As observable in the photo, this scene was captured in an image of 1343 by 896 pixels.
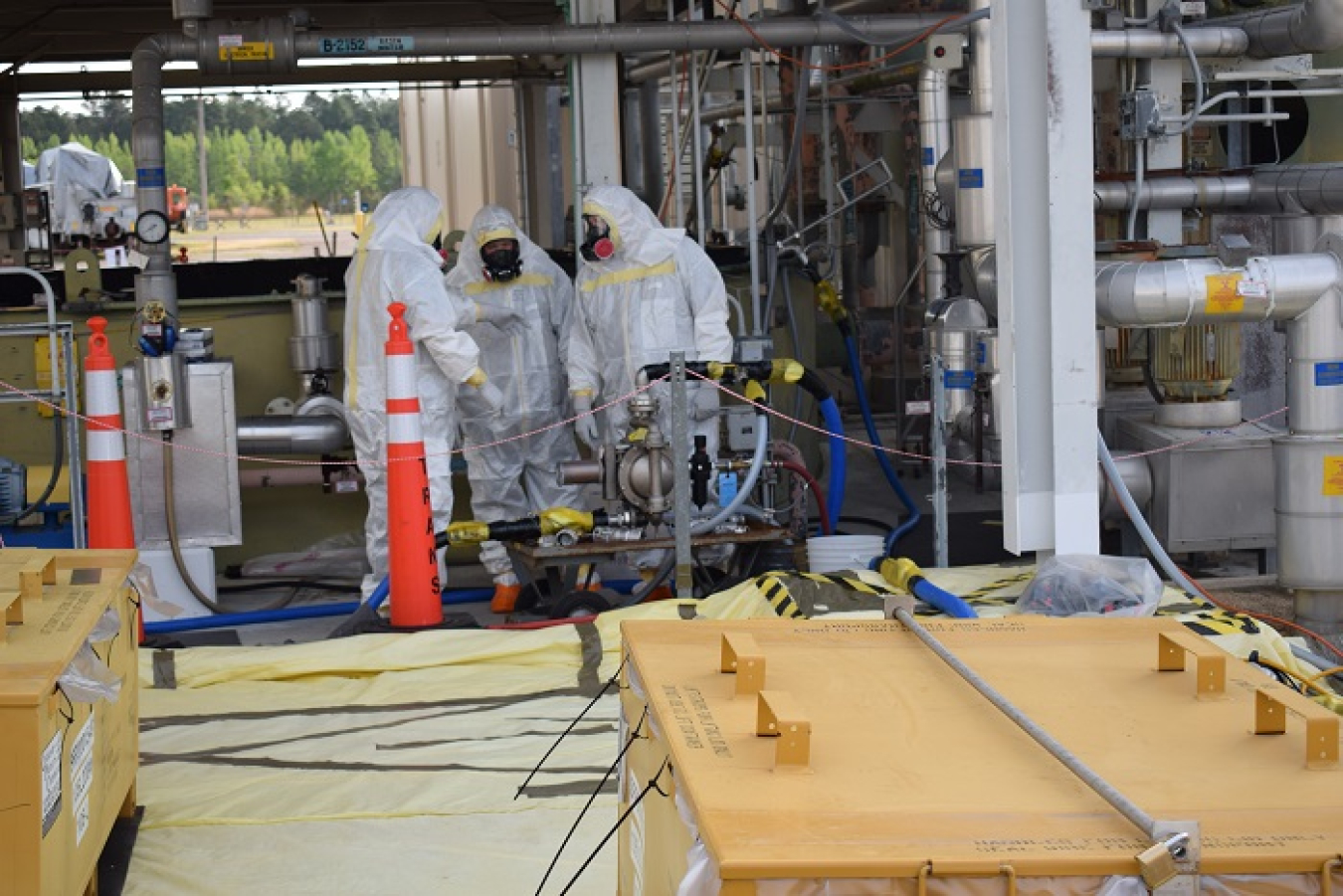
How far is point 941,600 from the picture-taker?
17.7ft

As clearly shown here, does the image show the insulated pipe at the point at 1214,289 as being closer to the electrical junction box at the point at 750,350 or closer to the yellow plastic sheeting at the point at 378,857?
the electrical junction box at the point at 750,350

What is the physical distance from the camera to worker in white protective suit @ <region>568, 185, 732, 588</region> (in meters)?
7.32

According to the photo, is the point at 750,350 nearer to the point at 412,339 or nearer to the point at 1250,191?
the point at 412,339

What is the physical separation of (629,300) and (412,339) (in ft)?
3.25

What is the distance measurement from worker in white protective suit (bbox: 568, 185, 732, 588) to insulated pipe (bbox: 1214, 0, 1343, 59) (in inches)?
83.2

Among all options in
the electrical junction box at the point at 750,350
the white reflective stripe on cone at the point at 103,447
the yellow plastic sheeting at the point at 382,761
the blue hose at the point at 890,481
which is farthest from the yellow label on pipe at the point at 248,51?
the yellow plastic sheeting at the point at 382,761

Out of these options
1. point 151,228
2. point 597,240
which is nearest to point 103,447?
point 151,228

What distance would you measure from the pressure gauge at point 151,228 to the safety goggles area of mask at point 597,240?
1.77 m

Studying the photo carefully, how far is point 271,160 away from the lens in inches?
961

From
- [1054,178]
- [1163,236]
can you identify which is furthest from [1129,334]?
[1054,178]

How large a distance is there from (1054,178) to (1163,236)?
2111 mm

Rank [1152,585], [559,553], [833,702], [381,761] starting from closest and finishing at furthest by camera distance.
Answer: [833,702] < [381,761] < [1152,585] < [559,553]

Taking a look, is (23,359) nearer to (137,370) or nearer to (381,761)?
(137,370)

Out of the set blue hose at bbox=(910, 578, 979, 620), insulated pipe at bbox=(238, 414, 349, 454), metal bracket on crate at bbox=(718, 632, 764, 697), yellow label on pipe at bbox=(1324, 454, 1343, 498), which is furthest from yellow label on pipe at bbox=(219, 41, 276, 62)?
metal bracket on crate at bbox=(718, 632, 764, 697)
